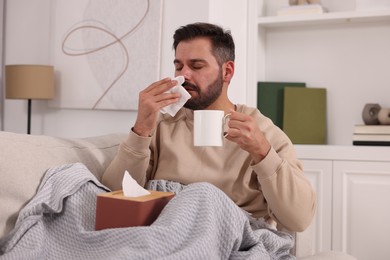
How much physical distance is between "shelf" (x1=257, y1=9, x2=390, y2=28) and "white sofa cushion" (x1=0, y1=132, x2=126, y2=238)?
1.43 metres

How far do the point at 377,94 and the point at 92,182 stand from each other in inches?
71.7

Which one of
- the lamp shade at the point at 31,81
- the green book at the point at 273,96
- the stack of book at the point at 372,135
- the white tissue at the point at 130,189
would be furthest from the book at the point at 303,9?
the white tissue at the point at 130,189

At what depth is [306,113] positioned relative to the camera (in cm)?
298

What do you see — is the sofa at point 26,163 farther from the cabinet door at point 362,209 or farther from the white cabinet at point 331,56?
the white cabinet at point 331,56

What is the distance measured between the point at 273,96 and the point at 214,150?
1219 mm

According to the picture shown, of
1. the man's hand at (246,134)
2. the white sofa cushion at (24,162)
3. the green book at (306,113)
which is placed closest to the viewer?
the white sofa cushion at (24,162)

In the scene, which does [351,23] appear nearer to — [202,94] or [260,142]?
[202,94]

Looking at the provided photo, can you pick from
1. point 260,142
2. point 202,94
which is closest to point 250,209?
point 260,142

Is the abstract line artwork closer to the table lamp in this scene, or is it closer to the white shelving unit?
the table lamp

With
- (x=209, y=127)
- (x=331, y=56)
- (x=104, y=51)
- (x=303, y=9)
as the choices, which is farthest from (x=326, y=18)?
(x=209, y=127)

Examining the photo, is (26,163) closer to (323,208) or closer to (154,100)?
(154,100)

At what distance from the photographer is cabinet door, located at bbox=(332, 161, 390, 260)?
102 inches

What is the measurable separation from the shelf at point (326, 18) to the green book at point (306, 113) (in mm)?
340

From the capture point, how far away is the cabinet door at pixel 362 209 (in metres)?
2.58
